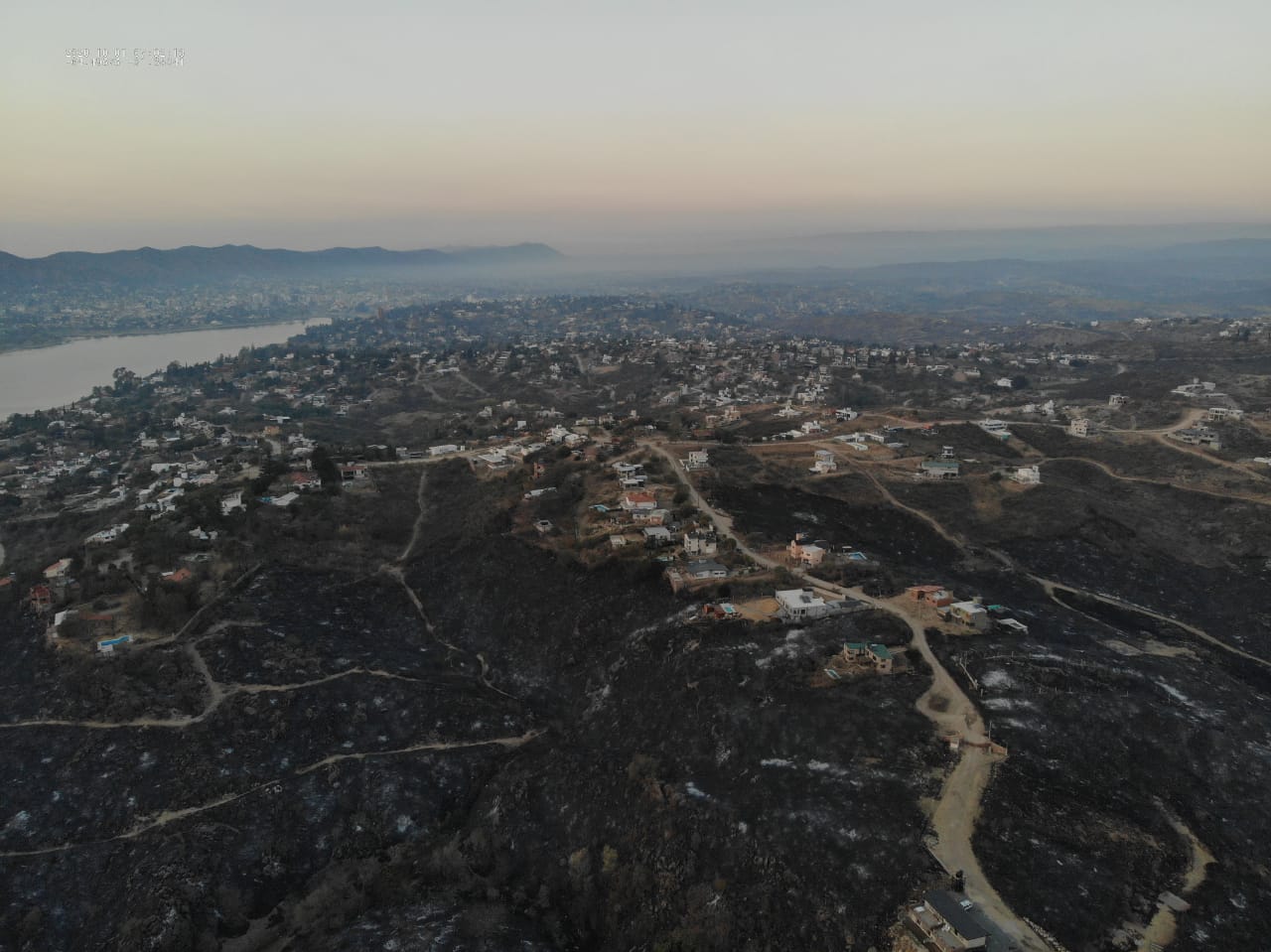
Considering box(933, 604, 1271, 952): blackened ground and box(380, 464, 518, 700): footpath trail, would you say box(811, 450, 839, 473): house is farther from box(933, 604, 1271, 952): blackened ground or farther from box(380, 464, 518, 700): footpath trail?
box(380, 464, 518, 700): footpath trail

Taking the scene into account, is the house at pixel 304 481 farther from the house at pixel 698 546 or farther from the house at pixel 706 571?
the house at pixel 706 571

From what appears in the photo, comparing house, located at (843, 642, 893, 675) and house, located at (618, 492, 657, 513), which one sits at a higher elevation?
house, located at (618, 492, 657, 513)

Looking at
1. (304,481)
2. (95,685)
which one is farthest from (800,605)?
(304,481)

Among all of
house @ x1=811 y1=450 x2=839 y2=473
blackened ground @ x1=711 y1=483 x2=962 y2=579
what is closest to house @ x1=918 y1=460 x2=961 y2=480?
house @ x1=811 y1=450 x2=839 y2=473

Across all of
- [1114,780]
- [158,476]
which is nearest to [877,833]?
[1114,780]

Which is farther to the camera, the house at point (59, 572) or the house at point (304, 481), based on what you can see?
the house at point (304, 481)

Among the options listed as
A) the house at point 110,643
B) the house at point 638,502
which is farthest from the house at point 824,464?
the house at point 110,643

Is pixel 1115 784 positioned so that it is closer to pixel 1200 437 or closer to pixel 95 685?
pixel 95 685
